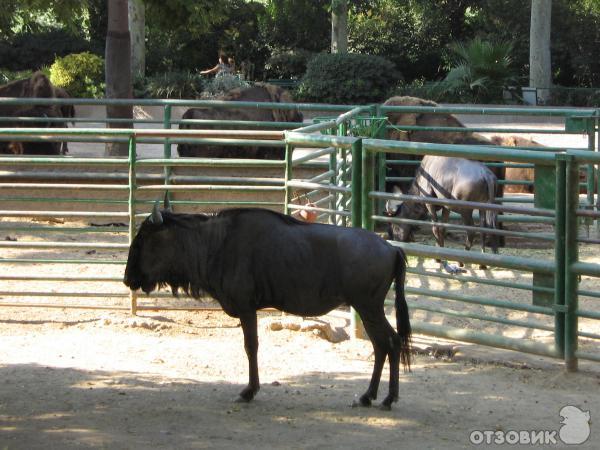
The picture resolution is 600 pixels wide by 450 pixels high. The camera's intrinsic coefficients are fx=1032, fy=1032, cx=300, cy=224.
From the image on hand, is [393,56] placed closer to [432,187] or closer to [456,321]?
[432,187]

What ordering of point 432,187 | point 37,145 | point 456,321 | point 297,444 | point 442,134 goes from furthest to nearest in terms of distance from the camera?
point 37,145
point 442,134
point 432,187
point 456,321
point 297,444

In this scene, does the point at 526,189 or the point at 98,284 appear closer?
the point at 98,284

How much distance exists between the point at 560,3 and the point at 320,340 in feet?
90.7

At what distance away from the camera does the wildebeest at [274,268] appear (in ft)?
20.3

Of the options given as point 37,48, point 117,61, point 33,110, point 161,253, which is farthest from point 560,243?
point 37,48

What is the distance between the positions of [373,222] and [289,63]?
2627 cm

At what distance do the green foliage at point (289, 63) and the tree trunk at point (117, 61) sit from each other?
1794 centimetres

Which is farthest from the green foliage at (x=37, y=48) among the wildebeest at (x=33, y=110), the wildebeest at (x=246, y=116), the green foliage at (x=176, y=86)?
the wildebeest at (x=246, y=116)

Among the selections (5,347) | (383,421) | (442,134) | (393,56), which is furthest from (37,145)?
(393,56)

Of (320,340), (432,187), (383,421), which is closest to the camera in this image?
(383,421)

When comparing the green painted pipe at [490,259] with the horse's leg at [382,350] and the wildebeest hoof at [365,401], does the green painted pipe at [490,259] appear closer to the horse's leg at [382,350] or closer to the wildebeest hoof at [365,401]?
the horse's leg at [382,350]

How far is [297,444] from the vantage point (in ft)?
18.1

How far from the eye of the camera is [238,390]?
6.72m

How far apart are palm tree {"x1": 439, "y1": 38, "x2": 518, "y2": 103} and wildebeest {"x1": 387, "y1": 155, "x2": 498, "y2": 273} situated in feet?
58.3
